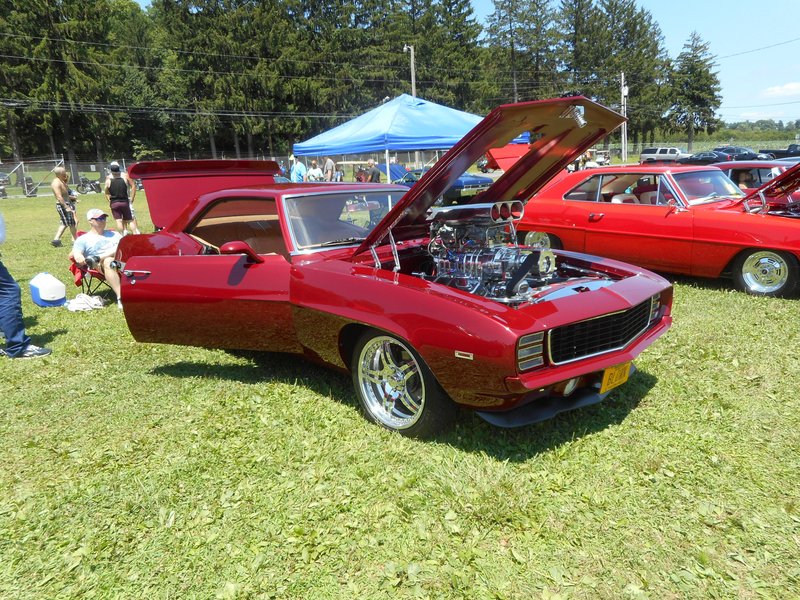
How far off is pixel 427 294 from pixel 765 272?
15.2 ft

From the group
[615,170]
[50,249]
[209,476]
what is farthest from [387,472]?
[50,249]

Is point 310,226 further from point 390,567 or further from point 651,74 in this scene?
point 651,74

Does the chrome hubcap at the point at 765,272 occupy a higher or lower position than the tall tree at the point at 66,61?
lower

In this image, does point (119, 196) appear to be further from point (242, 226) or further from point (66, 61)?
point (66, 61)

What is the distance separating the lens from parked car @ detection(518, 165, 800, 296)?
5.62 m

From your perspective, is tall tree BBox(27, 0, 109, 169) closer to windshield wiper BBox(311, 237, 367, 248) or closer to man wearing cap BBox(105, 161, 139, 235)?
man wearing cap BBox(105, 161, 139, 235)

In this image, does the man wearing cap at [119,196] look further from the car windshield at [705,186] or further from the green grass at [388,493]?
the car windshield at [705,186]

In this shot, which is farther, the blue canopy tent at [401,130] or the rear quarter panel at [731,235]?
the blue canopy tent at [401,130]

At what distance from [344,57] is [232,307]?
55.4 meters

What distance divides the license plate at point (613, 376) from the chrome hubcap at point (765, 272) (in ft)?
12.0

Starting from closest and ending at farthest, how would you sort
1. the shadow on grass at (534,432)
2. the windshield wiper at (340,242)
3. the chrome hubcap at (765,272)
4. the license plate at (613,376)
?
the license plate at (613,376)
the shadow on grass at (534,432)
the windshield wiper at (340,242)
the chrome hubcap at (765,272)

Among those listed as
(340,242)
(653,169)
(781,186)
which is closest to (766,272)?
(781,186)

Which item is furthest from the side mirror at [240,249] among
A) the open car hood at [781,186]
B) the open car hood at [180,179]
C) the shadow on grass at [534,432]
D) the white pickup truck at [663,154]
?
the white pickup truck at [663,154]

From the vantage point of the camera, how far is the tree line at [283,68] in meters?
44.4
